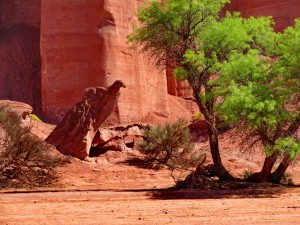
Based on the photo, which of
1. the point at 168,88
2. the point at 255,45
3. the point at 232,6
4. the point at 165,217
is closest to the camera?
the point at 165,217

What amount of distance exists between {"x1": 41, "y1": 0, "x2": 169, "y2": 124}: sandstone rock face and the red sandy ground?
8.05 m

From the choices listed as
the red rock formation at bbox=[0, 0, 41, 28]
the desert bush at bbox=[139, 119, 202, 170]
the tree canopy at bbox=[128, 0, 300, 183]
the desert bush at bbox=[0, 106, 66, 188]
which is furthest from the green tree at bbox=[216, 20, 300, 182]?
the red rock formation at bbox=[0, 0, 41, 28]

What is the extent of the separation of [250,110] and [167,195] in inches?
127

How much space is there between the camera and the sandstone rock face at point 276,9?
127 ft

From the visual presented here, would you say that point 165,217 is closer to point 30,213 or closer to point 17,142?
point 30,213

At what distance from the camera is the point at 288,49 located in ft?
43.5

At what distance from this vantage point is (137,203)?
11.4 m

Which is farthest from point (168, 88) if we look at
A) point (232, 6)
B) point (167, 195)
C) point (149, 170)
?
point (167, 195)

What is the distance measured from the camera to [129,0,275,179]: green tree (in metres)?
15.0

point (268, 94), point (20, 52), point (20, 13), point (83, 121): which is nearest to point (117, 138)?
point (83, 121)

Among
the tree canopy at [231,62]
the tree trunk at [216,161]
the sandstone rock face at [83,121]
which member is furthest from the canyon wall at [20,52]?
the tree trunk at [216,161]

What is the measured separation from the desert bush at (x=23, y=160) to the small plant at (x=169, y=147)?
5762 millimetres

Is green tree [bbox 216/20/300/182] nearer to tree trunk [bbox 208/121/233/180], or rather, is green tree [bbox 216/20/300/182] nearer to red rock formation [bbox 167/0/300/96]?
tree trunk [bbox 208/121/233/180]

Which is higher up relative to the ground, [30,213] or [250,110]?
[250,110]
